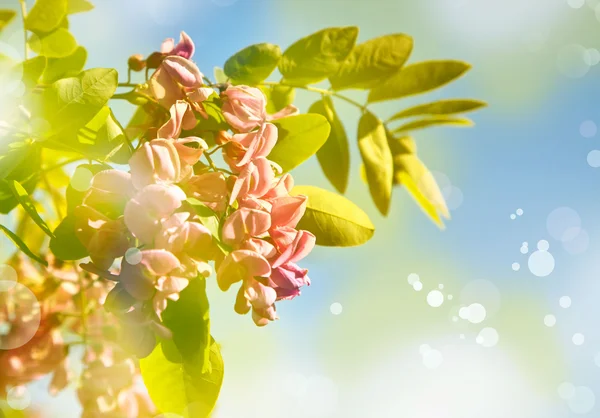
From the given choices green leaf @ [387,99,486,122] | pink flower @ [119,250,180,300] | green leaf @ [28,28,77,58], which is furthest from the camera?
green leaf @ [387,99,486,122]

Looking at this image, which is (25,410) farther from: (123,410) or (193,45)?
(193,45)

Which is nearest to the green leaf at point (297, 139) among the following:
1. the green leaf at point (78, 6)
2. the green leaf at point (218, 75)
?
the green leaf at point (218, 75)

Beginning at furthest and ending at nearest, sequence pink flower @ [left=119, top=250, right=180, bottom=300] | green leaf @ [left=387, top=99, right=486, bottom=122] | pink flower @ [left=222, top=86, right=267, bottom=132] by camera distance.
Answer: green leaf @ [left=387, top=99, right=486, bottom=122] → pink flower @ [left=222, top=86, right=267, bottom=132] → pink flower @ [left=119, top=250, right=180, bottom=300]

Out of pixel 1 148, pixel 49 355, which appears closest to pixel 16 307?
pixel 49 355

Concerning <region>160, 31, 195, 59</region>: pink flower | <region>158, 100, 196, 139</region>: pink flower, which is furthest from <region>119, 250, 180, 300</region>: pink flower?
<region>160, 31, 195, 59</region>: pink flower

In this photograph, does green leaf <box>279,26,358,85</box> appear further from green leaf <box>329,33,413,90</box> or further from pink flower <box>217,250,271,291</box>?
pink flower <box>217,250,271,291</box>

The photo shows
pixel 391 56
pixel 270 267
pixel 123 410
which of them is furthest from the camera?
pixel 123 410

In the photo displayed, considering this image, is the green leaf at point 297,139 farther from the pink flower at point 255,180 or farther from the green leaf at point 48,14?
the green leaf at point 48,14
